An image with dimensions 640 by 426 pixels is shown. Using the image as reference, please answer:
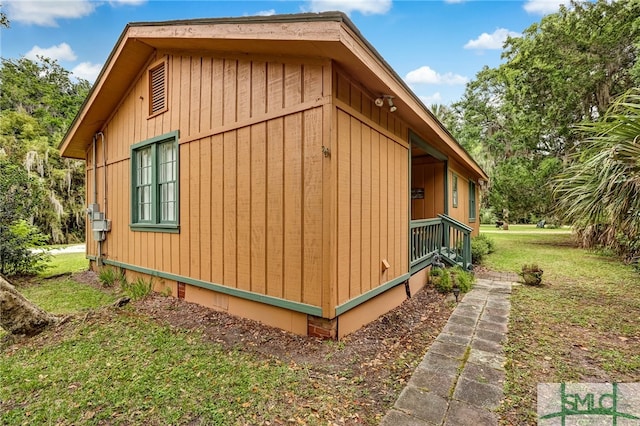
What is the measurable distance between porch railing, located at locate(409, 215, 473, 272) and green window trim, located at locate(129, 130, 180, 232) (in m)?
4.11

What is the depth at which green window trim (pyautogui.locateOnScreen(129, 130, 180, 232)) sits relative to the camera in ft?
15.8

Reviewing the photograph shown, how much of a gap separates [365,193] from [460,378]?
2.15 m

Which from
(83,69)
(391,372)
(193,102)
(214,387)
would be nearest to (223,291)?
(214,387)

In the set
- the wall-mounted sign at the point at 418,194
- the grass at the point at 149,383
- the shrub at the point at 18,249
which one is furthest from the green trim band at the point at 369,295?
the shrub at the point at 18,249

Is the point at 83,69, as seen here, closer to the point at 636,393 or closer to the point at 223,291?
the point at 223,291

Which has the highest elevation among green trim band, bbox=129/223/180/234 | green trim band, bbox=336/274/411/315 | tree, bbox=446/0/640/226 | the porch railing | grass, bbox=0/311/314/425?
tree, bbox=446/0/640/226

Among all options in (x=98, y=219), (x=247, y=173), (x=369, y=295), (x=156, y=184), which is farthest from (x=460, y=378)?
(x=98, y=219)

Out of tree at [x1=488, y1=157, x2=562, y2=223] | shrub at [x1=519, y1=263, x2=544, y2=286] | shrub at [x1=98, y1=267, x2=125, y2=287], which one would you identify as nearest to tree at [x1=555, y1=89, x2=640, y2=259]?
shrub at [x1=519, y1=263, x2=544, y2=286]

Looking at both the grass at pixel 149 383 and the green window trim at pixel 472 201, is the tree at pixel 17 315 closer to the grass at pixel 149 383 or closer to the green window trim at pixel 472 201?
the grass at pixel 149 383

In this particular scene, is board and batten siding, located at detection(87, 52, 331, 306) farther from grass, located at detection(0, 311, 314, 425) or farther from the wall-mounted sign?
the wall-mounted sign

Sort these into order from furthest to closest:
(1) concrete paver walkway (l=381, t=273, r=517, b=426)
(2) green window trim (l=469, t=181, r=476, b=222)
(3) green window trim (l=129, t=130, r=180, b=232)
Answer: (2) green window trim (l=469, t=181, r=476, b=222), (3) green window trim (l=129, t=130, r=180, b=232), (1) concrete paver walkway (l=381, t=273, r=517, b=426)

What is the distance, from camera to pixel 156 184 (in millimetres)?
5062

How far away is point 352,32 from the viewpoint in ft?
8.91

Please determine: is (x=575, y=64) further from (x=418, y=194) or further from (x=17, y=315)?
(x=17, y=315)
